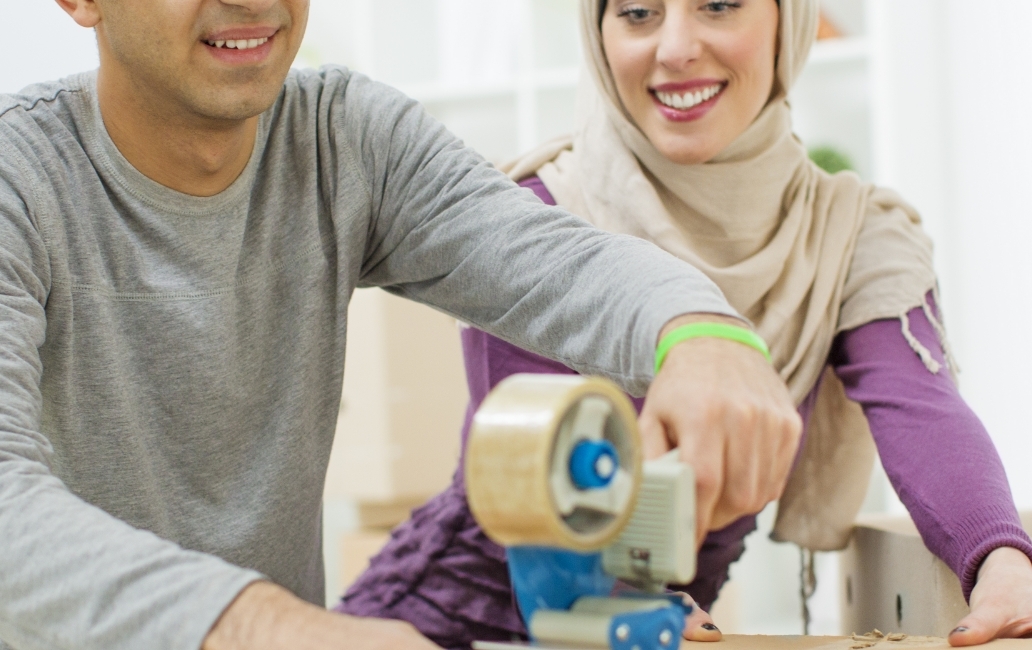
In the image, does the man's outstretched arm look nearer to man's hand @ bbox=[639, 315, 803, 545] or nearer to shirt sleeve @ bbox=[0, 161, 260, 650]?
man's hand @ bbox=[639, 315, 803, 545]

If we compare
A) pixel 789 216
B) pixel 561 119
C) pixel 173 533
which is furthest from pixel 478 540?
pixel 561 119

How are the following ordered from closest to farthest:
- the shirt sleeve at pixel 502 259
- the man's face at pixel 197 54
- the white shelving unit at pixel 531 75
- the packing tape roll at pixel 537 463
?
the packing tape roll at pixel 537 463, the shirt sleeve at pixel 502 259, the man's face at pixel 197 54, the white shelving unit at pixel 531 75

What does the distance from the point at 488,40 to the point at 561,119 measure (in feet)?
1.03

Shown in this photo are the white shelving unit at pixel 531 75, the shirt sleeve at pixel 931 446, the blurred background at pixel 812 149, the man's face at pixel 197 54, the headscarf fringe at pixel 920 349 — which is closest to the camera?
the man's face at pixel 197 54

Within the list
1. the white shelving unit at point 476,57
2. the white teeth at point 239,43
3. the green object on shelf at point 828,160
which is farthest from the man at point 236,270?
the white shelving unit at point 476,57

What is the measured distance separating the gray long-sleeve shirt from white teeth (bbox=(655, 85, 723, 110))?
0.36 metres

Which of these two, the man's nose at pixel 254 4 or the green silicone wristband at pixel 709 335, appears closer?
the green silicone wristband at pixel 709 335

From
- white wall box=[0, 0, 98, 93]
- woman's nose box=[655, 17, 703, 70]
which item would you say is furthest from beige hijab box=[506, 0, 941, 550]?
white wall box=[0, 0, 98, 93]

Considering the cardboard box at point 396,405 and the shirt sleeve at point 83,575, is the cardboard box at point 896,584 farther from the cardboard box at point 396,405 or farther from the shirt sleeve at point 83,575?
the cardboard box at point 396,405

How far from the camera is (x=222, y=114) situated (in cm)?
102

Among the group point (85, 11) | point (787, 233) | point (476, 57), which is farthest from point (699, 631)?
point (476, 57)

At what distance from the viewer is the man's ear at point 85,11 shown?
41.5 inches

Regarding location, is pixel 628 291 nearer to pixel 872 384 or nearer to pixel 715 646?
pixel 715 646

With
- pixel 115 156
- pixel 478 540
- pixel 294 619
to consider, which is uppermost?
pixel 115 156
